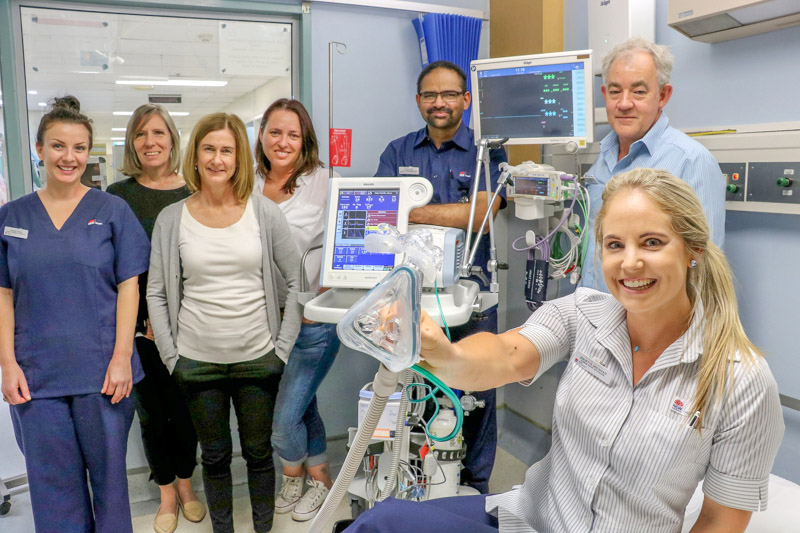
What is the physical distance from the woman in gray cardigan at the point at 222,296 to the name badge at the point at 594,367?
1.25 m

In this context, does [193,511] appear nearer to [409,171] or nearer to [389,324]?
[409,171]

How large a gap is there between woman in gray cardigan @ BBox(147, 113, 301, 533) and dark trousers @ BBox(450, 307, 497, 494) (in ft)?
2.45

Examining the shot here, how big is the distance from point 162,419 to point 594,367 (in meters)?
1.82

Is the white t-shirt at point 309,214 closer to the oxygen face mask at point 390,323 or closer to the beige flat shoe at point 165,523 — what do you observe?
the beige flat shoe at point 165,523

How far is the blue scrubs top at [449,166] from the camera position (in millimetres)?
2707

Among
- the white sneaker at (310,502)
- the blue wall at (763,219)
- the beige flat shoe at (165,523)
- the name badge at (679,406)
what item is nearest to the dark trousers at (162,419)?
the beige flat shoe at (165,523)

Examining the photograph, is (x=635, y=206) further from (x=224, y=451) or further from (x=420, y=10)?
(x=420, y=10)

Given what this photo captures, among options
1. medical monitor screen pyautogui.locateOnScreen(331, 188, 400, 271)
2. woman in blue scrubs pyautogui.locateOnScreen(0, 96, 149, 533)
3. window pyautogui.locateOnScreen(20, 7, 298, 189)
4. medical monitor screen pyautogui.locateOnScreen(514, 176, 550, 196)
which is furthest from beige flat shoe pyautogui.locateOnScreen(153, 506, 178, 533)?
medical monitor screen pyautogui.locateOnScreen(514, 176, 550, 196)

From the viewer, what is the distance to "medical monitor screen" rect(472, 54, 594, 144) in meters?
2.37

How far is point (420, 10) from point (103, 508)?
2497mm

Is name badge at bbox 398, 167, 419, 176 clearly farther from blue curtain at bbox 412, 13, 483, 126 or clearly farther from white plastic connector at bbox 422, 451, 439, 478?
white plastic connector at bbox 422, 451, 439, 478

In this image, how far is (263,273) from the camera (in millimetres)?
2314

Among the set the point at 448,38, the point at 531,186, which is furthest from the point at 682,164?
the point at 448,38

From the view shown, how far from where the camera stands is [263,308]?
2334 millimetres
